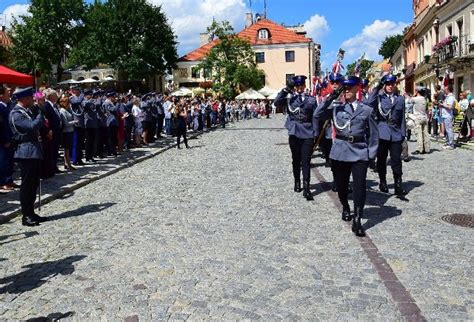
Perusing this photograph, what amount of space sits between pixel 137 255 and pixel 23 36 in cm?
6429

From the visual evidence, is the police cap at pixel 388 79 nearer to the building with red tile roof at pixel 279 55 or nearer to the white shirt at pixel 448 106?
the white shirt at pixel 448 106

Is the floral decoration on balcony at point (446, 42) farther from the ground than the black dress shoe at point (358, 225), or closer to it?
farther from the ground

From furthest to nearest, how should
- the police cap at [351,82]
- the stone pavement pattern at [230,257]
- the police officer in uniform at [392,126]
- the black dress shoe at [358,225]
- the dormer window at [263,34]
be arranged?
the dormer window at [263,34] → the police officer in uniform at [392,126] → the police cap at [351,82] → the black dress shoe at [358,225] → the stone pavement pattern at [230,257]

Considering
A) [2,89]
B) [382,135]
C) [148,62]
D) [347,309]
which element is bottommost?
[347,309]

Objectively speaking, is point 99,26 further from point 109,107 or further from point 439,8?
point 109,107

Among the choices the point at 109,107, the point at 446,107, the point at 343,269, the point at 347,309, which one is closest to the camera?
the point at 347,309

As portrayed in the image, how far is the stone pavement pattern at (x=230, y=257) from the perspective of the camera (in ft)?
14.4

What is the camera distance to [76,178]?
11359mm

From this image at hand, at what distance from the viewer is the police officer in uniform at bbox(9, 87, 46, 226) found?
24.1 ft

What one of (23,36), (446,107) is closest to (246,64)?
(23,36)

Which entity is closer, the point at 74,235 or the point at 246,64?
the point at 74,235

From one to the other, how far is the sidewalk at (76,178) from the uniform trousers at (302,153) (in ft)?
14.3

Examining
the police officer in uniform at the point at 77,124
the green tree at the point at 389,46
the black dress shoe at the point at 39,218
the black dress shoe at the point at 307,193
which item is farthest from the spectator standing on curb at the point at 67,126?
the green tree at the point at 389,46

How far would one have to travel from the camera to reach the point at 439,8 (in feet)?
111
